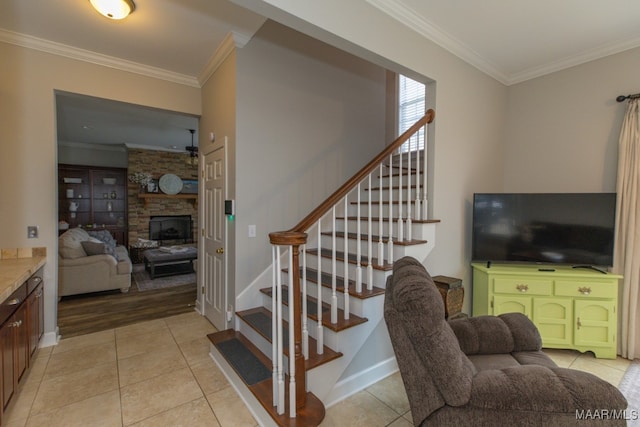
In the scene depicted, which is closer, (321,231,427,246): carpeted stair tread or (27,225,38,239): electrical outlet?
(321,231,427,246): carpeted stair tread

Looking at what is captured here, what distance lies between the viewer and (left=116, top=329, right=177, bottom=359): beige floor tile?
275cm

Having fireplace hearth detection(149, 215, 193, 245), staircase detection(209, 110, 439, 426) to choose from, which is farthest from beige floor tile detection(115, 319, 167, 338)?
fireplace hearth detection(149, 215, 193, 245)

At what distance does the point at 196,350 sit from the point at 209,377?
511 millimetres

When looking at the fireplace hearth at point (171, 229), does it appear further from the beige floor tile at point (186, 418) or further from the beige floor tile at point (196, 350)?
the beige floor tile at point (186, 418)

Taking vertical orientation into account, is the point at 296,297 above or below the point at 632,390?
above

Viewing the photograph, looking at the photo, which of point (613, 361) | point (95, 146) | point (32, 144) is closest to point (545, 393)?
point (613, 361)

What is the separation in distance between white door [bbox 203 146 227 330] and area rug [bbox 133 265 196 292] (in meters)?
1.81

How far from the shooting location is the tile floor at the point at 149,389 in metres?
1.90

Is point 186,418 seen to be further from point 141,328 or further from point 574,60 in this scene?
point 574,60

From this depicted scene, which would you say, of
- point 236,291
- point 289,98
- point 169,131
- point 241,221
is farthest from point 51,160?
point 169,131

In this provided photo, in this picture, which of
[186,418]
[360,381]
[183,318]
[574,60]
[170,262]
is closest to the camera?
[186,418]

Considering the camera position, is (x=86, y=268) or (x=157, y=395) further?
(x=86, y=268)

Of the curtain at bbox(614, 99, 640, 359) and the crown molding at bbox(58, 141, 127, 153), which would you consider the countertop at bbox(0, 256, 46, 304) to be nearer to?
the curtain at bbox(614, 99, 640, 359)

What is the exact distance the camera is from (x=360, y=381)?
2.24 meters
